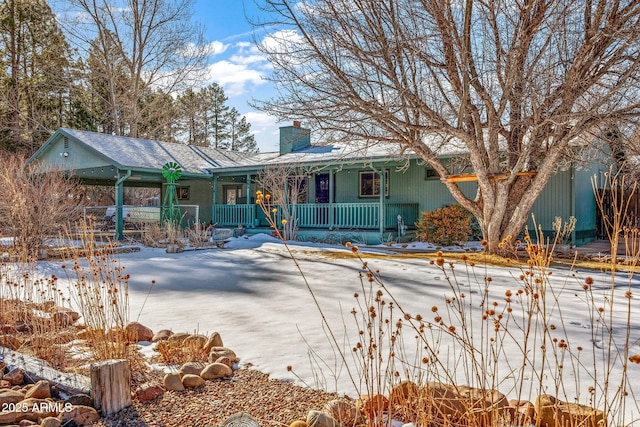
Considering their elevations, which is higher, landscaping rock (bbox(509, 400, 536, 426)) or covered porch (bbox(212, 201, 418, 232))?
covered porch (bbox(212, 201, 418, 232))

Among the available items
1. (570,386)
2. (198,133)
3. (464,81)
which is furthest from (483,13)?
(198,133)

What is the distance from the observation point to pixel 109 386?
3.06 meters

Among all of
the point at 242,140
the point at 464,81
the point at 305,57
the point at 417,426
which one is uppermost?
the point at 242,140

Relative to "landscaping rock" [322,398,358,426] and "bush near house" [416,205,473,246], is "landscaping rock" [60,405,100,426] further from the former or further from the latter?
"bush near house" [416,205,473,246]

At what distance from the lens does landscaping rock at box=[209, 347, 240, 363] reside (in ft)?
12.9

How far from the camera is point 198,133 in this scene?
40219 millimetres

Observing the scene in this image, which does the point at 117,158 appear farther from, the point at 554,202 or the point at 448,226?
the point at 554,202

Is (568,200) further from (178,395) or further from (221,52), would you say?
(221,52)

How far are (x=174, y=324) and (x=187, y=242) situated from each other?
9540mm

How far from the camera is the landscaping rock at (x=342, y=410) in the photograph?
2.75 meters

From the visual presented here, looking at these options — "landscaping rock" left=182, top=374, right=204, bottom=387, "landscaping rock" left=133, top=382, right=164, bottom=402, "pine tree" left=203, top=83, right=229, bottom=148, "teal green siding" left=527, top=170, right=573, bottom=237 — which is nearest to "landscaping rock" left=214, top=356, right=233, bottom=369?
"landscaping rock" left=182, top=374, right=204, bottom=387

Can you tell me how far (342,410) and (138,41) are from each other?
2957 cm

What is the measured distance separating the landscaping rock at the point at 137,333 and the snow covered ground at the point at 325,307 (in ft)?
1.36

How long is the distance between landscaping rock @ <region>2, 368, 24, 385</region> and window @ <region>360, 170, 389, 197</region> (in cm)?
1403
